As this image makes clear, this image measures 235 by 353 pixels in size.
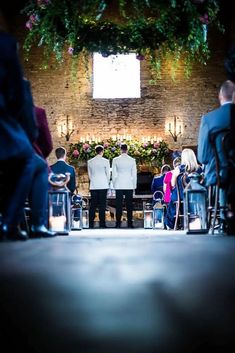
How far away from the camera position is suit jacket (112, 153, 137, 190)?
9.19 m

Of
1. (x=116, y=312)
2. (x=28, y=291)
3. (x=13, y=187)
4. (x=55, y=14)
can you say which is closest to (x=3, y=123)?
(x=13, y=187)

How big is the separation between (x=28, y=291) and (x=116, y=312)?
0.88 feet

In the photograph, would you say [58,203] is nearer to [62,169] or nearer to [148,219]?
[62,169]

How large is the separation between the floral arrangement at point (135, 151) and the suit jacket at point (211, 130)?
828cm

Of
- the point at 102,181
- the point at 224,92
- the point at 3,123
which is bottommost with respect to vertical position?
the point at 102,181

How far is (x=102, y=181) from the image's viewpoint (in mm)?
9406

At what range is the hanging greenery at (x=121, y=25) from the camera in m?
5.41

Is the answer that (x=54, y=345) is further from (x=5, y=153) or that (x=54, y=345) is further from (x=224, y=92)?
(x=224, y=92)

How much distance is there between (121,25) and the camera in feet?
18.6

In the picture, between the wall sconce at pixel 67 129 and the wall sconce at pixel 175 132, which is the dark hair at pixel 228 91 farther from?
the wall sconce at pixel 67 129

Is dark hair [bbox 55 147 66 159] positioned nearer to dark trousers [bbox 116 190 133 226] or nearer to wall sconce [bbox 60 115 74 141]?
dark trousers [bbox 116 190 133 226]

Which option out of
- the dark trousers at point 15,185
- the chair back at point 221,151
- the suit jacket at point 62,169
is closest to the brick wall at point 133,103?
the suit jacket at point 62,169

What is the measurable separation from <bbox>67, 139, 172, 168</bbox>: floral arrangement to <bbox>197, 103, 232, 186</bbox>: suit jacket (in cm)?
828

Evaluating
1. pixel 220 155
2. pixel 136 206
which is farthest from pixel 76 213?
pixel 136 206
